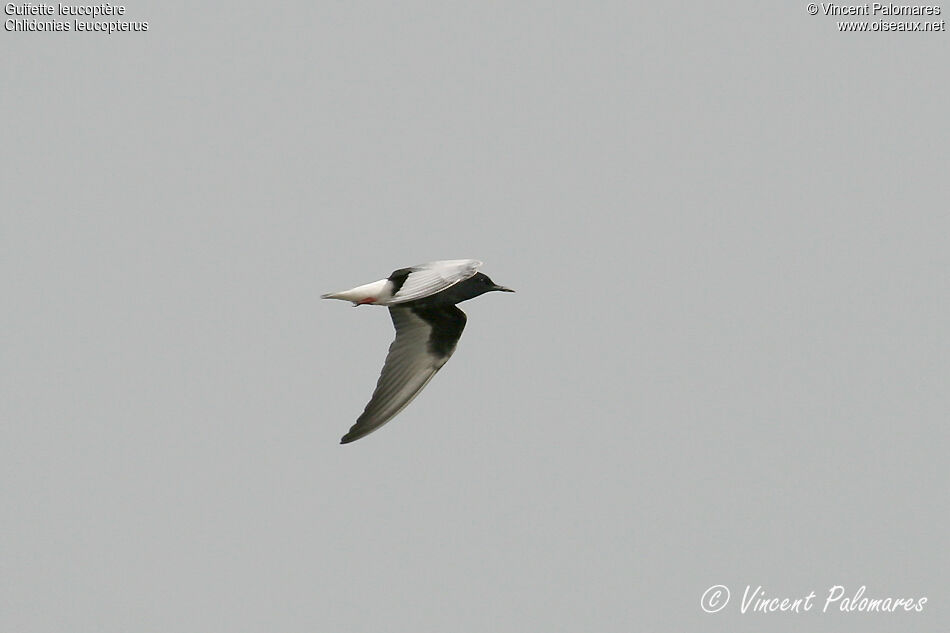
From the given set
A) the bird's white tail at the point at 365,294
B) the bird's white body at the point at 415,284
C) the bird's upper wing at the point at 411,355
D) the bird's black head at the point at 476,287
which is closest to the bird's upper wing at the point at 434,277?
the bird's white body at the point at 415,284

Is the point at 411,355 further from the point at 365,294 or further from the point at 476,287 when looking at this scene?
the point at 476,287

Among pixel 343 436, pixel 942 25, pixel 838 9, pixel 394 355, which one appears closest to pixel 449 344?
pixel 394 355

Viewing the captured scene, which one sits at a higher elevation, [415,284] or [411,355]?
[415,284]

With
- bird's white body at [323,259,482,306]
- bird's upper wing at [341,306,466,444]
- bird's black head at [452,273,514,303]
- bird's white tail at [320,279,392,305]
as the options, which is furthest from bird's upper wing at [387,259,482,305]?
bird's upper wing at [341,306,466,444]

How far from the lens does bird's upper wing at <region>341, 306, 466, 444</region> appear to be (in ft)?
63.5

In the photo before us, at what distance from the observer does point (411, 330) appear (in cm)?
2002

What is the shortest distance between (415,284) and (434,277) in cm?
26

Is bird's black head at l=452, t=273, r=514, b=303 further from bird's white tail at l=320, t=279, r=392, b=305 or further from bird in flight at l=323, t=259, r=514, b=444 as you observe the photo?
bird's white tail at l=320, t=279, r=392, b=305

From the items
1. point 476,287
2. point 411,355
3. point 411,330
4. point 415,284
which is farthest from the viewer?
point 411,330

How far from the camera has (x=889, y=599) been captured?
69.9ft

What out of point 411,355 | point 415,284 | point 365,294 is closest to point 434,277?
point 415,284

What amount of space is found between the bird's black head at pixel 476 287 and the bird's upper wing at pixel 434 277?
56 centimetres

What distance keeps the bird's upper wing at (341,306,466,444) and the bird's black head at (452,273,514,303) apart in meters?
0.42

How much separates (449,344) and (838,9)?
968 cm
